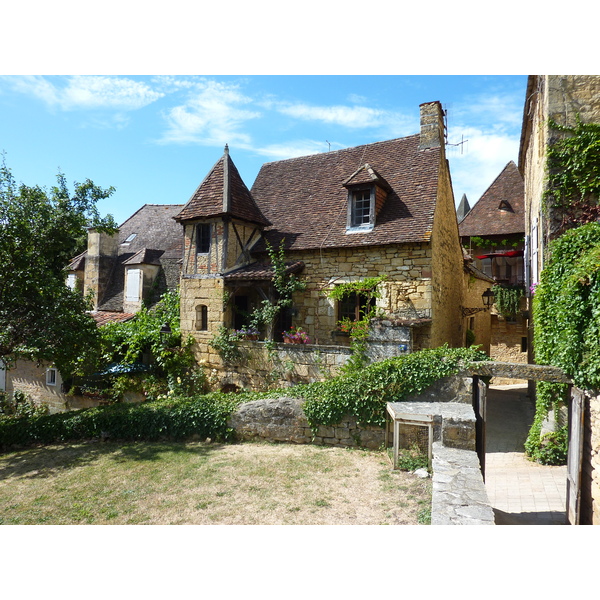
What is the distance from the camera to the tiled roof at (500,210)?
1789 cm

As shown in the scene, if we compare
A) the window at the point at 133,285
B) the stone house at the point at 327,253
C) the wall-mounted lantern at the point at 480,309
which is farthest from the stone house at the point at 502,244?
the window at the point at 133,285

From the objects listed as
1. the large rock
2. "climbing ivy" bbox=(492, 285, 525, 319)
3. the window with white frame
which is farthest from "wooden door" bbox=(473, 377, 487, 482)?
the window with white frame

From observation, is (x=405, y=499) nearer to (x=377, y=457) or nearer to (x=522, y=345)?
(x=377, y=457)

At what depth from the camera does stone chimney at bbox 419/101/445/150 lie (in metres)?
12.1

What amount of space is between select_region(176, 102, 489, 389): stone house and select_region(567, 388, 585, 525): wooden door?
13.5 ft

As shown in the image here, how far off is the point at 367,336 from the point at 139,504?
5.50m

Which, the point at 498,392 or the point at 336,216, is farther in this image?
the point at 498,392

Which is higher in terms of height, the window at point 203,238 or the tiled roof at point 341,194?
the tiled roof at point 341,194

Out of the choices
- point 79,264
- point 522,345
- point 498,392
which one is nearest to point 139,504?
point 498,392

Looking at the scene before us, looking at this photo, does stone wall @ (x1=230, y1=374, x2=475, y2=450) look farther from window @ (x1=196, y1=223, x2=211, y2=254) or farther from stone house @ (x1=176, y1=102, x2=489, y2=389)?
window @ (x1=196, y1=223, x2=211, y2=254)

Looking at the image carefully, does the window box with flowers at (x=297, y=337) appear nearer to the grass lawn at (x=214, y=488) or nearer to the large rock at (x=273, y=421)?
the large rock at (x=273, y=421)

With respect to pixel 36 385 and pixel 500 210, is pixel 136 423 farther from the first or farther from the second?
pixel 500 210

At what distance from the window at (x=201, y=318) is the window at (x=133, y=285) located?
4.60 m

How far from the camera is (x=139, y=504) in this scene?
5.83 metres
